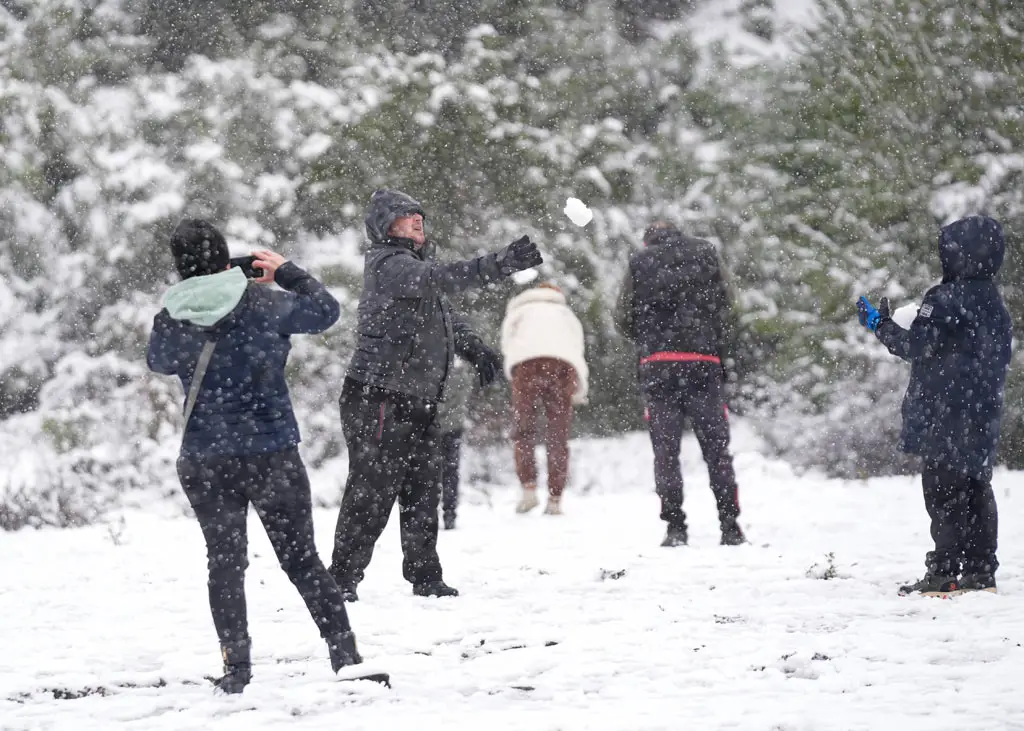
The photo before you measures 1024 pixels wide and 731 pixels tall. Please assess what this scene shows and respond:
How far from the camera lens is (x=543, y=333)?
951 centimetres

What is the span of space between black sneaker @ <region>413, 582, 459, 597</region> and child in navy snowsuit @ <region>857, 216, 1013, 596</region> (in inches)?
80.9

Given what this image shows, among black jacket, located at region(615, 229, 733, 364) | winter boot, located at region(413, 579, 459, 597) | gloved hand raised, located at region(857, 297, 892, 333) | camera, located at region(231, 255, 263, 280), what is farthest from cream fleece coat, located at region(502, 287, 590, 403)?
camera, located at region(231, 255, 263, 280)

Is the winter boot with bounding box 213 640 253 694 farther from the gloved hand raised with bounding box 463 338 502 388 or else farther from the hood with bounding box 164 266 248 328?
the gloved hand raised with bounding box 463 338 502 388

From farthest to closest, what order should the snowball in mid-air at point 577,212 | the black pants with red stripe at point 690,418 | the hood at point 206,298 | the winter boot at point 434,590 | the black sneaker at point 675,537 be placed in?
the black sneaker at point 675,537 < the black pants with red stripe at point 690,418 < the snowball in mid-air at point 577,212 < the winter boot at point 434,590 < the hood at point 206,298

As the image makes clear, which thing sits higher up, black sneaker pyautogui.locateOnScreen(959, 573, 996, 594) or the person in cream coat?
the person in cream coat

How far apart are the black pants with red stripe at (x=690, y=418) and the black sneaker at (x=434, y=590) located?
174 cm

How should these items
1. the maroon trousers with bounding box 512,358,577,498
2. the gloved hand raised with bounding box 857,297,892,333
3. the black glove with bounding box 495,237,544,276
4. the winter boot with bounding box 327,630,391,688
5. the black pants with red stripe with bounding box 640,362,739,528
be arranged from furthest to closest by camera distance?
the maroon trousers with bounding box 512,358,577,498, the black pants with red stripe with bounding box 640,362,739,528, the gloved hand raised with bounding box 857,297,892,333, the black glove with bounding box 495,237,544,276, the winter boot with bounding box 327,630,391,688

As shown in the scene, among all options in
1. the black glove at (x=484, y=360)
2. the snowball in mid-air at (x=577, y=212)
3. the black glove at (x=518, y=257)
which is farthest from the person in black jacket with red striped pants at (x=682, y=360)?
the black glove at (x=518, y=257)

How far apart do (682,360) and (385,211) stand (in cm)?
237

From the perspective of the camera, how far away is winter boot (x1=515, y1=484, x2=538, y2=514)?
9.49 metres

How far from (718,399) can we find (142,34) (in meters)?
8.62

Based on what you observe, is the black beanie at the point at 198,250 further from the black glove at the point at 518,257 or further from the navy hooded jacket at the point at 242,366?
the black glove at the point at 518,257

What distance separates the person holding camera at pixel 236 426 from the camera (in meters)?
4.09

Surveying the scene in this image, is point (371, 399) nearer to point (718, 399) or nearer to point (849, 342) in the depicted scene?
point (718, 399)
